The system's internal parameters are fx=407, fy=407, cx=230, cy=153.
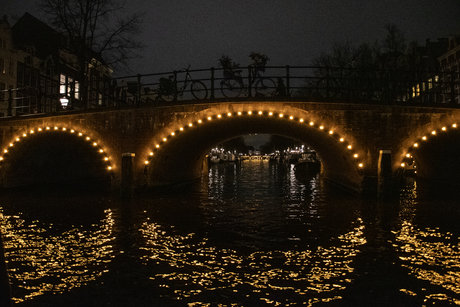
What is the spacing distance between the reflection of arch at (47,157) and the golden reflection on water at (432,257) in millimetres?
12322

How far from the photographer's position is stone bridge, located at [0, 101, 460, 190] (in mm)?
15531

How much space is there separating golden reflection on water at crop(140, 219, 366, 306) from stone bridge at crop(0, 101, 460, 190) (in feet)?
24.5

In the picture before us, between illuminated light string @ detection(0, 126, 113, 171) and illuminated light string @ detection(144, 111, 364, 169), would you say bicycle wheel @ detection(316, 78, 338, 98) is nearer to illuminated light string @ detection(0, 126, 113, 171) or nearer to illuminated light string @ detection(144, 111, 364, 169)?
illuminated light string @ detection(144, 111, 364, 169)

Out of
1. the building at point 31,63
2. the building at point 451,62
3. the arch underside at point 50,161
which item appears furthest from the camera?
the building at point 451,62

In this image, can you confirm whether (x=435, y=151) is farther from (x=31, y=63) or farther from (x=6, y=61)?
(x=31, y=63)

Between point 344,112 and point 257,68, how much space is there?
3.82m

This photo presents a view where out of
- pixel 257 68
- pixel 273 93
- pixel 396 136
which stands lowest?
pixel 396 136

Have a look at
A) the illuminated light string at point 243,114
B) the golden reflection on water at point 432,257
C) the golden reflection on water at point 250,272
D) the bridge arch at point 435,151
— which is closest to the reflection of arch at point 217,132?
the illuminated light string at point 243,114

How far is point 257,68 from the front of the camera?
53.3 feet

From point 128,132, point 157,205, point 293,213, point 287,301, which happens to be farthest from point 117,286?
point 128,132

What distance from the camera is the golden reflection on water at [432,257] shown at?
5762 millimetres

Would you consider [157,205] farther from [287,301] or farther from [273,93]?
[287,301]

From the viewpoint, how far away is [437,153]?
23.2 meters

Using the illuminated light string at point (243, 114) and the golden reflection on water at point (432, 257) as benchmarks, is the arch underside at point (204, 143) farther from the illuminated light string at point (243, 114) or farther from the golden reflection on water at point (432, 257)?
the golden reflection on water at point (432, 257)
